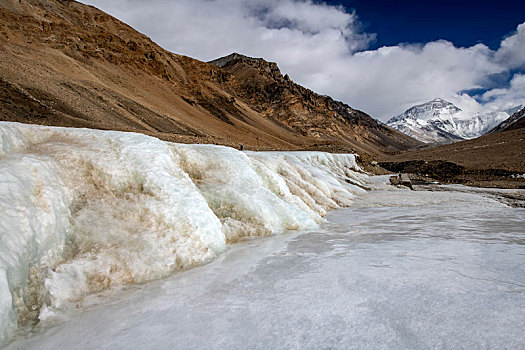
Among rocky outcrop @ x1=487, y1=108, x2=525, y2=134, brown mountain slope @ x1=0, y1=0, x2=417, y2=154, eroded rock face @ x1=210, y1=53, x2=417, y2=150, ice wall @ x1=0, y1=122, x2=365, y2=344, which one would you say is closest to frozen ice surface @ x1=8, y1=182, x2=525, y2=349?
ice wall @ x1=0, y1=122, x2=365, y2=344

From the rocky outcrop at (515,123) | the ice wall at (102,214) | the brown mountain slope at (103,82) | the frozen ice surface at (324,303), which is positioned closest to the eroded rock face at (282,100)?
the brown mountain slope at (103,82)

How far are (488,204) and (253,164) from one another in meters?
8.57

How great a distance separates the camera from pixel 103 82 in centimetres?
3553

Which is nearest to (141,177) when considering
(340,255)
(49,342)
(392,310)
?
(49,342)

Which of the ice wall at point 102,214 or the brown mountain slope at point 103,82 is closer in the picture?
the ice wall at point 102,214

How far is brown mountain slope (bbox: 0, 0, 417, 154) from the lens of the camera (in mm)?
22578

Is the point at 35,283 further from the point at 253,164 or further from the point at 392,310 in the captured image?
the point at 253,164

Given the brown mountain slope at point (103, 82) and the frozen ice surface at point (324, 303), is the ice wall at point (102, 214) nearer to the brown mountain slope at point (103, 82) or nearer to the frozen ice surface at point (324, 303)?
the frozen ice surface at point (324, 303)

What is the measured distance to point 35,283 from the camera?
271 cm

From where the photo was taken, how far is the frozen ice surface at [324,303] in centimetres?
208

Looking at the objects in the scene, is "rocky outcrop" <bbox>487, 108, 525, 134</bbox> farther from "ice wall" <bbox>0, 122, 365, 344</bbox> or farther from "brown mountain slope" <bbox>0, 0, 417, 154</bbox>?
"ice wall" <bbox>0, 122, 365, 344</bbox>

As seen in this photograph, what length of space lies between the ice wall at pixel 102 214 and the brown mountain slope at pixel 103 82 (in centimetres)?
1679

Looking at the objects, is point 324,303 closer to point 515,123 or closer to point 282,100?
point 282,100

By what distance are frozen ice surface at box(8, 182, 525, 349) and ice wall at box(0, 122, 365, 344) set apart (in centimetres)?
31
